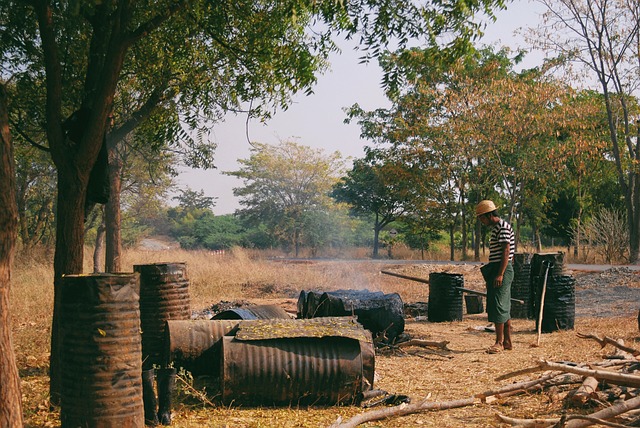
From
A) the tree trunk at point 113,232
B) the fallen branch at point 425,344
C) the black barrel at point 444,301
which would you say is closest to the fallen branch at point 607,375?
the fallen branch at point 425,344

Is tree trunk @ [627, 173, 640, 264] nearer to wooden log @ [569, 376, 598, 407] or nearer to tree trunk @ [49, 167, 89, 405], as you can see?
wooden log @ [569, 376, 598, 407]

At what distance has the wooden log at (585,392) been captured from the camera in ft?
16.7

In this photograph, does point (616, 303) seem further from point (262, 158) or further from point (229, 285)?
point (262, 158)

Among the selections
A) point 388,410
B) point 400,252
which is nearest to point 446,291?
point 388,410

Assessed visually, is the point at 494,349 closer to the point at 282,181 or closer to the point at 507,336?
the point at 507,336

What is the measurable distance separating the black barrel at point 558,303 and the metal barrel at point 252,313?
173 inches

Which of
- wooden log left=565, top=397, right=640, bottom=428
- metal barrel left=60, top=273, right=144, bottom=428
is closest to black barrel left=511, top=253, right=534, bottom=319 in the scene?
wooden log left=565, top=397, right=640, bottom=428

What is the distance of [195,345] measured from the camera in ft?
20.1

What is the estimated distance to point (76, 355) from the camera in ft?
15.0

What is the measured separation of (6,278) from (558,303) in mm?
8149

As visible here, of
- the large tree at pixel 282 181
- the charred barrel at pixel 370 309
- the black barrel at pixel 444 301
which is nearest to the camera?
the charred barrel at pixel 370 309

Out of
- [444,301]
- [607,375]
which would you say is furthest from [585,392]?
[444,301]

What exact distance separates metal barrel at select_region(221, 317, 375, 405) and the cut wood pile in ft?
1.11

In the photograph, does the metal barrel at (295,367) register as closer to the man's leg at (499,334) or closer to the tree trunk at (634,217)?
the man's leg at (499,334)
